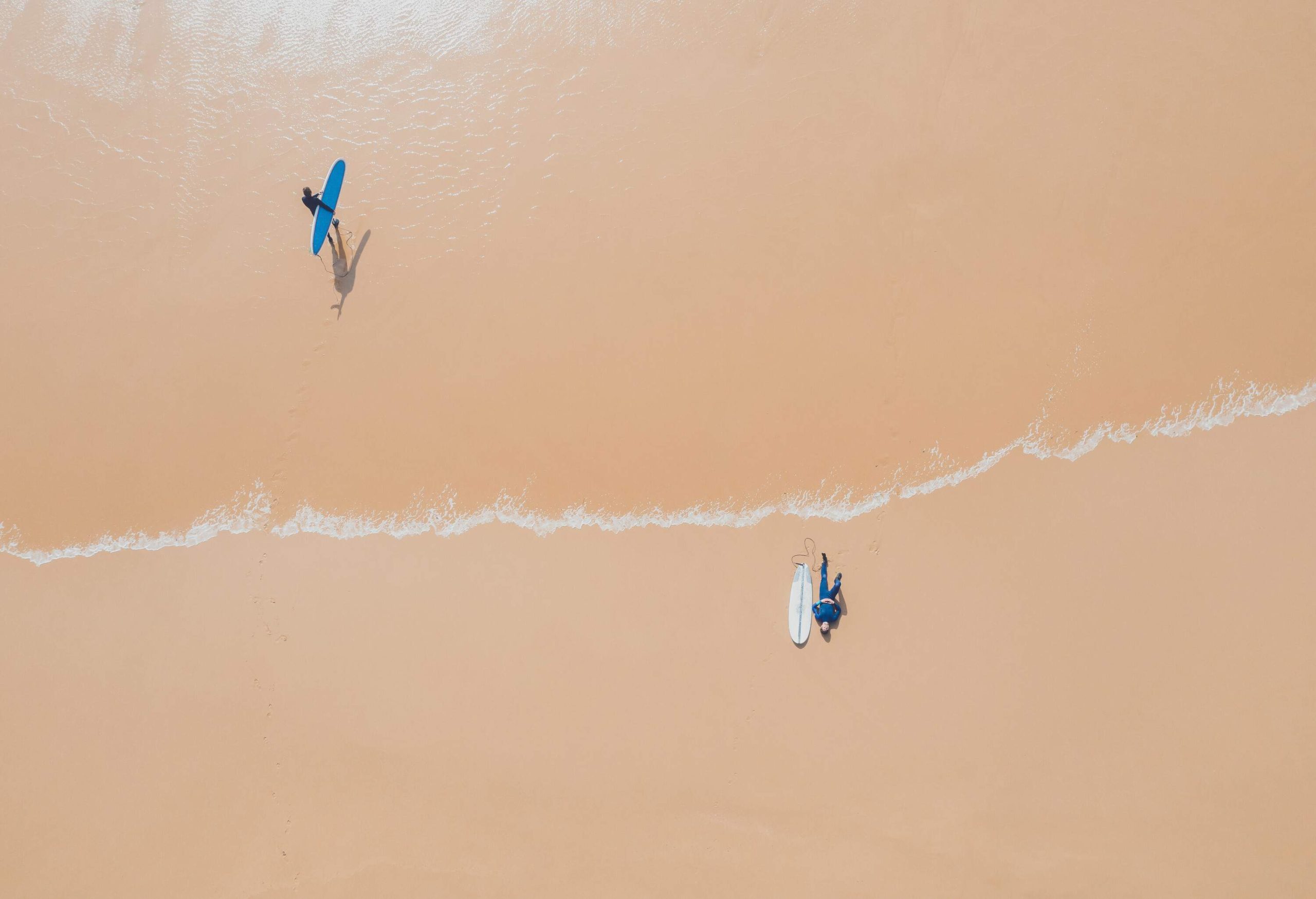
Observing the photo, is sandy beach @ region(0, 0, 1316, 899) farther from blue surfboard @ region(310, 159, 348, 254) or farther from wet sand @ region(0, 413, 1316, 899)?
blue surfboard @ region(310, 159, 348, 254)

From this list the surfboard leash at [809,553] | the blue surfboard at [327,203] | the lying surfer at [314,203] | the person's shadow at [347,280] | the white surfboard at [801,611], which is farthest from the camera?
the person's shadow at [347,280]

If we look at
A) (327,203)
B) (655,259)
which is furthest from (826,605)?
(327,203)

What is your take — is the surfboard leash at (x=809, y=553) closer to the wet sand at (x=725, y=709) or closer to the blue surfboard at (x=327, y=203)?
the wet sand at (x=725, y=709)

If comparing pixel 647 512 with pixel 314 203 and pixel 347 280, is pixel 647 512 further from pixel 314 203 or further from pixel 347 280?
pixel 314 203

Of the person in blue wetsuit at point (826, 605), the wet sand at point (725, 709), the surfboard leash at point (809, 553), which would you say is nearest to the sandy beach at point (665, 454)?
the wet sand at point (725, 709)

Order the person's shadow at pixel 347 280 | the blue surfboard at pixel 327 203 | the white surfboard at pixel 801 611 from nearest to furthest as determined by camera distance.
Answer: the white surfboard at pixel 801 611 < the blue surfboard at pixel 327 203 < the person's shadow at pixel 347 280

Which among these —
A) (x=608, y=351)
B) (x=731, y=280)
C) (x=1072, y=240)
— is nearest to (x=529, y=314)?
(x=608, y=351)
